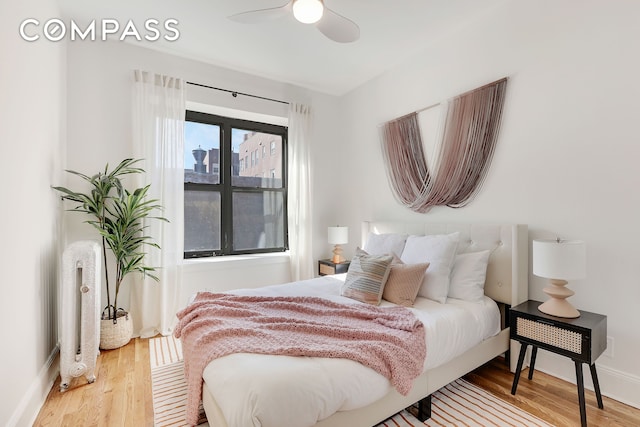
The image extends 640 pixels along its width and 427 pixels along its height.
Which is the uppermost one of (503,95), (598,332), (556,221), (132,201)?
(503,95)

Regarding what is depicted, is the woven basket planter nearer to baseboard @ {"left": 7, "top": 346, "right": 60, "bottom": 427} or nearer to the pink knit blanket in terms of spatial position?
baseboard @ {"left": 7, "top": 346, "right": 60, "bottom": 427}

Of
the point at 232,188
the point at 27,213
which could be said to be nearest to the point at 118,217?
the point at 27,213

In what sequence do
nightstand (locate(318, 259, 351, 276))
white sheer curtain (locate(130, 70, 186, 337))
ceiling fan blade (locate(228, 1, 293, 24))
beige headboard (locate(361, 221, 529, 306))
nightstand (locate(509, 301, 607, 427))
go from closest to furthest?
nightstand (locate(509, 301, 607, 427)), ceiling fan blade (locate(228, 1, 293, 24)), beige headboard (locate(361, 221, 529, 306)), white sheer curtain (locate(130, 70, 186, 337)), nightstand (locate(318, 259, 351, 276))

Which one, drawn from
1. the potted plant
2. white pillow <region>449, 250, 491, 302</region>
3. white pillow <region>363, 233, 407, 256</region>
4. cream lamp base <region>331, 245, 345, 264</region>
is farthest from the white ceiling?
cream lamp base <region>331, 245, 345, 264</region>

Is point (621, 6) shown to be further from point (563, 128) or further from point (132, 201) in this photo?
point (132, 201)

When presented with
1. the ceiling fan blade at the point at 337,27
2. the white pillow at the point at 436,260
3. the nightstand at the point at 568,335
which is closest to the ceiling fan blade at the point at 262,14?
the ceiling fan blade at the point at 337,27

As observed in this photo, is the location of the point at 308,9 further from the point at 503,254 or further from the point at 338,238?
the point at 338,238

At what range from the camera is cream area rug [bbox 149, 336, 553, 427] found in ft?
5.70

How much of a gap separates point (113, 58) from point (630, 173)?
426 centimetres

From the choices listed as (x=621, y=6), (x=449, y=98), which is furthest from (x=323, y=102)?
(x=621, y=6)

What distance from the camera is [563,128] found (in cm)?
218

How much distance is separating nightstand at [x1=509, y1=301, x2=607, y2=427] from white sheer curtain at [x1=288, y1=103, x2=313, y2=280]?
2379mm

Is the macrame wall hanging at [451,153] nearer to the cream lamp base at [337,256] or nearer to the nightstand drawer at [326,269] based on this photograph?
the cream lamp base at [337,256]

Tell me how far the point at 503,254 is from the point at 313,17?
215cm
